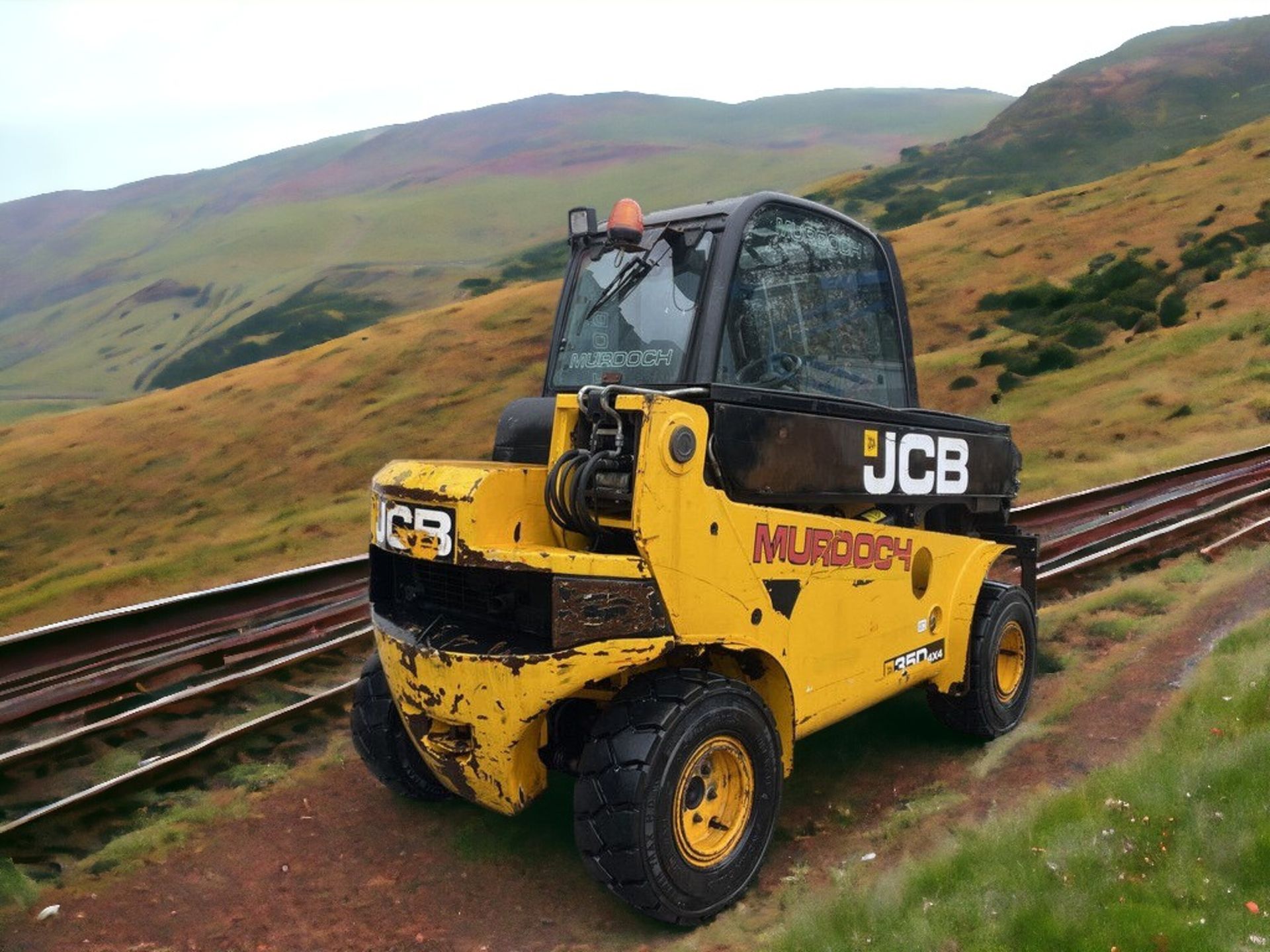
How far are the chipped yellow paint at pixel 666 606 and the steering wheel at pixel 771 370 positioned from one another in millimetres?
609

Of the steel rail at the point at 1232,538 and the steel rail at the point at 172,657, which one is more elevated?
the steel rail at the point at 172,657

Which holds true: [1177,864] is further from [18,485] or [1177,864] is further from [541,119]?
[541,119]

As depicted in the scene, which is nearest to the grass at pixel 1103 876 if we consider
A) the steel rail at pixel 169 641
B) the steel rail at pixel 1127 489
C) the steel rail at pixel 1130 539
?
the steel rail at pixel 1130 539

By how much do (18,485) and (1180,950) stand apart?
2575 cm

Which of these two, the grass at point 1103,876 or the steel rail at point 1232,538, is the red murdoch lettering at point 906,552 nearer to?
the grass at point 1103,876

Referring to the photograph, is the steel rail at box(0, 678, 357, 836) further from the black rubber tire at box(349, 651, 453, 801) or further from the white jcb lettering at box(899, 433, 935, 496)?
the white jcb lettering at box(899, 433, 935, 496)

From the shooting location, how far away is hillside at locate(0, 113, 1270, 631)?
625 inches

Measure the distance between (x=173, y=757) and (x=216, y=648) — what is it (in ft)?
6.29

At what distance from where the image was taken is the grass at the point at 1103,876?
3592 mm

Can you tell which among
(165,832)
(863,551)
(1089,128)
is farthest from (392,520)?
(1089,128)

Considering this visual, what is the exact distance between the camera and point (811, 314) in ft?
16.9

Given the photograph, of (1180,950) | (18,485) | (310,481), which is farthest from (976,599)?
(18,485)

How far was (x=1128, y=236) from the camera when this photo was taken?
1264 inches

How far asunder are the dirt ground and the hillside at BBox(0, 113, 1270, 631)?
8.49 metres
